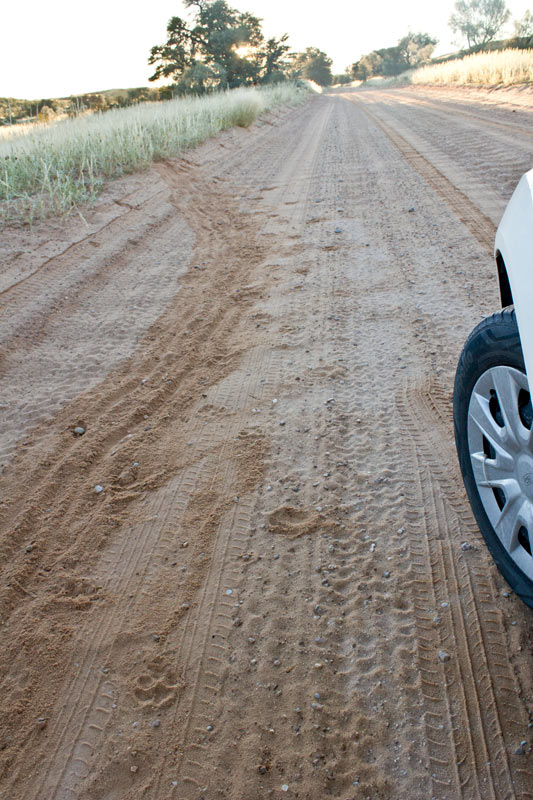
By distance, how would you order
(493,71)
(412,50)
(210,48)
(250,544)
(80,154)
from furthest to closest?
(412,50) < (210,48) < (493,71) < (80,154) < (250,544)

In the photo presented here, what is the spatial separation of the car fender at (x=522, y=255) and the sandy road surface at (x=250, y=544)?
1.15 m

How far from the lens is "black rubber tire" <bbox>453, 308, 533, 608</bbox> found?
1.90m

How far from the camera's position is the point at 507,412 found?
1948 mm

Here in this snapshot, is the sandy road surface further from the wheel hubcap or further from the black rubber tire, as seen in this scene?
the wheel hubcap

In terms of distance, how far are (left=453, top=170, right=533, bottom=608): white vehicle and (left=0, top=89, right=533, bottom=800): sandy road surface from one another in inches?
12.9

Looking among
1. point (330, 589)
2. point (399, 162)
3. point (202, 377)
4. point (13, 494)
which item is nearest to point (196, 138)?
point (399, 162)

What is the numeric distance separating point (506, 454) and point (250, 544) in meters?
1.23

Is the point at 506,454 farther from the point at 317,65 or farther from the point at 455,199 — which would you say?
the point at 317,65

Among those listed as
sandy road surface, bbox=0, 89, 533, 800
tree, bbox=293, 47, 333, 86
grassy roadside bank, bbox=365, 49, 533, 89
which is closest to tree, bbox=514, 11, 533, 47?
tree, bbox=293, 47, 333, 86

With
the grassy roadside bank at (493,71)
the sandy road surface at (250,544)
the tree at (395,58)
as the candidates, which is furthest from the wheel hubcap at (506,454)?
the tree at (395,58)

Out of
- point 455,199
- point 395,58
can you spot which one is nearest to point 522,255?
point 455,199

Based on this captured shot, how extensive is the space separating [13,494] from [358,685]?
6.80ft

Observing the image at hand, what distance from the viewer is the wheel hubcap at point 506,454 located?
1.89 m

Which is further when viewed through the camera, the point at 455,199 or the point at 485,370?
the point at 455,199
